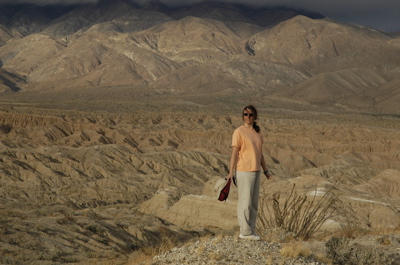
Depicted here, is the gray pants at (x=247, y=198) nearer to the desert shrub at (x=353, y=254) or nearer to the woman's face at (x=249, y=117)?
the woman's face at (x=249, y=117)

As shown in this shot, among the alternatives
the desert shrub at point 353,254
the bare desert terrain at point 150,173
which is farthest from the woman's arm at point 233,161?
the desert shrub at point 353,254

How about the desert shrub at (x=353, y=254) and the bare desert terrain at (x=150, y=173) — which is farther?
the bare desert terrain at (x=150, y=173)

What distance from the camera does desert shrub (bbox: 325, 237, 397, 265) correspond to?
→ 11242mm

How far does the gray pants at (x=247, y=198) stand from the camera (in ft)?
36.1

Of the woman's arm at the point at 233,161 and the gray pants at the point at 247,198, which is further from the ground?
the woman's arm at the point at 233,161

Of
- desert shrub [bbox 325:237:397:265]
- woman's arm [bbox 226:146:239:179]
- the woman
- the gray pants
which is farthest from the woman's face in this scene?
desert shrub [bbox 325:237:397:265]

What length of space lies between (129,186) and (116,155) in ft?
49.2

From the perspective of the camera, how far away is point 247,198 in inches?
435

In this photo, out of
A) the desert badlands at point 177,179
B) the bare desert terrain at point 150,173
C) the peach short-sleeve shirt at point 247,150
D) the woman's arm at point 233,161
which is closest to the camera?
the woman's arm at point 233,161

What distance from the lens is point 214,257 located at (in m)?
10.2

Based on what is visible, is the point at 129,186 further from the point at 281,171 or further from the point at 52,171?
the point at 281,171

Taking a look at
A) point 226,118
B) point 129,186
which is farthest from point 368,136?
point 129,186

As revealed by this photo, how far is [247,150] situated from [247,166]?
12.2 inches

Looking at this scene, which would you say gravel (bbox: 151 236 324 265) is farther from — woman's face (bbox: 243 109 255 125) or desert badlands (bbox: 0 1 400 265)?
woman's face (bbox: 243 109 255 125)
